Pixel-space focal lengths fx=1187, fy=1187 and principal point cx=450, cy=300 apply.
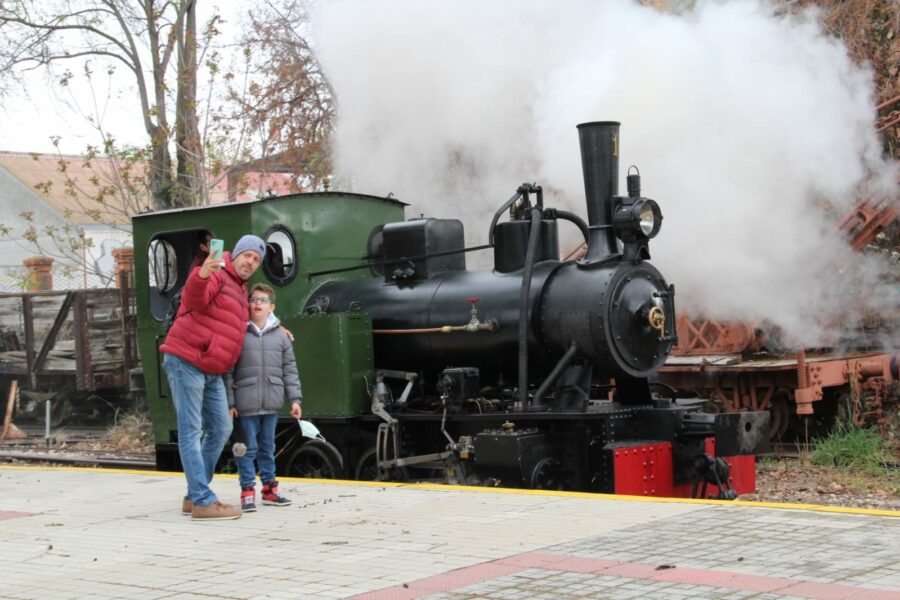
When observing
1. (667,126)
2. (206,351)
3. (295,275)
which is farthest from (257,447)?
(667,126)

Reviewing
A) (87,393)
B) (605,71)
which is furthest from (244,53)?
(605,71)

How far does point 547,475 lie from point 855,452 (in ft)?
13.5

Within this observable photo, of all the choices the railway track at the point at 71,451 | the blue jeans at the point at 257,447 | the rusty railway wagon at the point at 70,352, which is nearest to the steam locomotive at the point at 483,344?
the blue jeans at the point at 257,447

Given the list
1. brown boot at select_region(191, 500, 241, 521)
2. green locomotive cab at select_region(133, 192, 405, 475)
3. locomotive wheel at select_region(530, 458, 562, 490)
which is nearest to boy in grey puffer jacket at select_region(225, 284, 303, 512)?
brown boot at select_region(191, 500, 241, 521)

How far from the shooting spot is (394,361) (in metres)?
9.40

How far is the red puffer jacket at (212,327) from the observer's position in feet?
21.7

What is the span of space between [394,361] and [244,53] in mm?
10106

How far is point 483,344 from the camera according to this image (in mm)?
8695

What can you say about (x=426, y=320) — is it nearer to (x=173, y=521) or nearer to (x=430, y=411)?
(x=430, y=411)

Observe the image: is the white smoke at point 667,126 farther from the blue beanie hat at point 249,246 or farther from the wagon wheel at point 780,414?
the blue beanie hat at point 249,246

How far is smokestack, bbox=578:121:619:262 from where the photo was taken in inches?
323

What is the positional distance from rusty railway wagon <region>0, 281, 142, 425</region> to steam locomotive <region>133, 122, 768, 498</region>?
660 centimetres

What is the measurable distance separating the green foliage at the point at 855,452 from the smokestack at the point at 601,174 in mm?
3789

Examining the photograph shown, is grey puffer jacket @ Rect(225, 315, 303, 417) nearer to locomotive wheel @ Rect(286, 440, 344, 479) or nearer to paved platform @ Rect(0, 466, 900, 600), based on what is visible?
paved platform @ Rect(0, 466, 900, 600)
